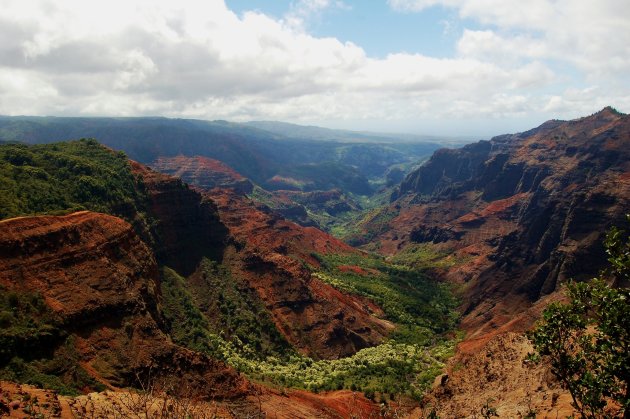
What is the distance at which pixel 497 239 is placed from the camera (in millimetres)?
167125

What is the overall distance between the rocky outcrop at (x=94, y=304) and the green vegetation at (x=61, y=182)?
835 centimetres

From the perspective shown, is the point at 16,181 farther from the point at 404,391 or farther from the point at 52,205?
the point at 404,391

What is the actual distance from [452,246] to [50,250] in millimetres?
149469

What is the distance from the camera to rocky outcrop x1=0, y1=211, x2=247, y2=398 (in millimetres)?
47094

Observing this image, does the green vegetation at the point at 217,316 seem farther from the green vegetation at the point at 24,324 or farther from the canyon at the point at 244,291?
Answer: the green vegetation at the point at 24,324

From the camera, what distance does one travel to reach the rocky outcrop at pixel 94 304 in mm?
47094

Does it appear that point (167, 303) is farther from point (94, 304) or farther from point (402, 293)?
point (402, 293)

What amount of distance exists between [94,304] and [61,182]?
36588 mm

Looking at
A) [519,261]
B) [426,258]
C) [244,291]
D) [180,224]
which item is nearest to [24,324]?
[244,291]

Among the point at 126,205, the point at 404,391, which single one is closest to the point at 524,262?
the point at 404,391

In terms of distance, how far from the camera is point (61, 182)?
7850 centimetres

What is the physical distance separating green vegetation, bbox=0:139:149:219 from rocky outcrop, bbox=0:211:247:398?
27.4ft

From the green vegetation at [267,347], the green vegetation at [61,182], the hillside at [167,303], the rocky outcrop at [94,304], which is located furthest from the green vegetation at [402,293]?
the rocky outcrop at [94,304]

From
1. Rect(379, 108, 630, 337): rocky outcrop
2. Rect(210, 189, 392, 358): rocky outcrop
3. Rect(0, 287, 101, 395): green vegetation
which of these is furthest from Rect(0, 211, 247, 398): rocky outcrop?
Rect(379, 108, 630, 337): rocky outcrop
